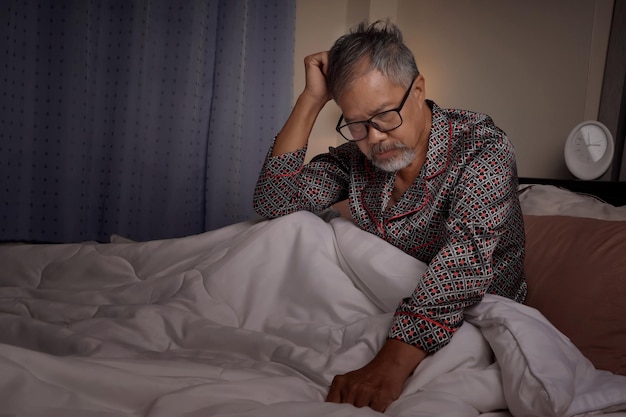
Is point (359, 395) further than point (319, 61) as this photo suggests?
No

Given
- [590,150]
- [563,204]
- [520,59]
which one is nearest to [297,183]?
[563,204]

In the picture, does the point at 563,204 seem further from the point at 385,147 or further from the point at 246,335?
the point at 246,335

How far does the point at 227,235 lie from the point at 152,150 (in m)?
1.58

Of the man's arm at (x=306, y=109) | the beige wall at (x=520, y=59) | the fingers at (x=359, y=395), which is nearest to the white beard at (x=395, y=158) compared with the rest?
the man's arm at (x=306, y=109)

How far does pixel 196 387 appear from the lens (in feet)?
2.72

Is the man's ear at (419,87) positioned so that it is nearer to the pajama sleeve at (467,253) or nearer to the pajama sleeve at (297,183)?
the pajama sleeve at (467,253)

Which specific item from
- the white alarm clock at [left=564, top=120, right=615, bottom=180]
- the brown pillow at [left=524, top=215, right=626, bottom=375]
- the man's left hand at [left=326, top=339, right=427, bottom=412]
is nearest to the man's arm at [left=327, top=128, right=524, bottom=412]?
the man's left hand at [left=326, top=339, right=427, bottom=412]

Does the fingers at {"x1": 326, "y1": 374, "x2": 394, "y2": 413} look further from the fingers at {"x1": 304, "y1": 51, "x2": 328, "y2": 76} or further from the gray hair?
the fingers at {"x1": 304, "y1": 51, "x2": 328, "y2": 76}

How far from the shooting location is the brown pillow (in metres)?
1.29

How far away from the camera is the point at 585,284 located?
1.36 m

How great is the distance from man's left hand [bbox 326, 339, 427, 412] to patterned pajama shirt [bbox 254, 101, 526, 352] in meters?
0.03

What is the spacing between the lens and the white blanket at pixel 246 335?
2.63 feet

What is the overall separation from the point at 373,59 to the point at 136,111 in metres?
1.99

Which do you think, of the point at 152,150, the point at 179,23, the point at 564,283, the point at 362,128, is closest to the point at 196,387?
the point at 362,128
